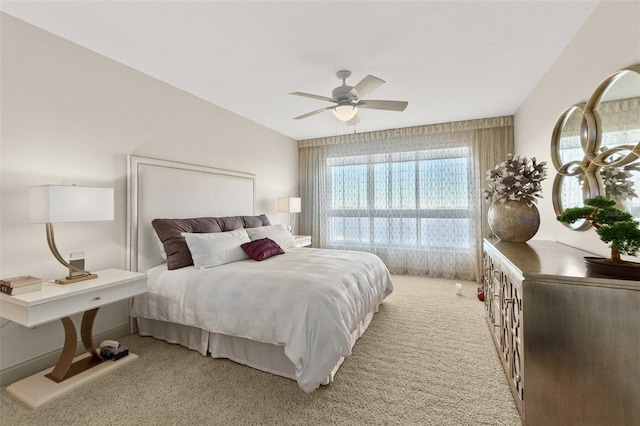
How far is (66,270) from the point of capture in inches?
90.5

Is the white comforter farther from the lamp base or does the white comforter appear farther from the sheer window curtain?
the sheer window curtain

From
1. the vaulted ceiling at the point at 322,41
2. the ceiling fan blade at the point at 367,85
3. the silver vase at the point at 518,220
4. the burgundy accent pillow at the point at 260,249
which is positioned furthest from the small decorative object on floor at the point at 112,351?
the silver vase at the point at 518,220

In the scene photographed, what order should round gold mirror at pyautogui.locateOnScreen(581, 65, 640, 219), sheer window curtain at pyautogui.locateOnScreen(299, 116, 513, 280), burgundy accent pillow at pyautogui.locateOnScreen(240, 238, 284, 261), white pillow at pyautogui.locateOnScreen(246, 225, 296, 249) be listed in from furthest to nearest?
sheer window curtain at pyautogui.locateOnScreen(299, 116, 513, 280), white pillow at pyautogui.locateOnScreen(246, 225, 296, 249), burgundy accent pillow at pyautogui.locateOnScreen(240, 238, 284, 261), round gold mirror at pyautogui.locateOnScreen(581, 65, 640, 219)

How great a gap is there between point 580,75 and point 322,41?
1.98m

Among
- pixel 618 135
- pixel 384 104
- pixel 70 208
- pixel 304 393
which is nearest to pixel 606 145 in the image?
pixel 618 135

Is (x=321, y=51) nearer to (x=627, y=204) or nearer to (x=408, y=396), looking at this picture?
(x=627, y=204)

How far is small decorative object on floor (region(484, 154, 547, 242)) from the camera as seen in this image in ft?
7.57

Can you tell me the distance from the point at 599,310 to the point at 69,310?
115 inches

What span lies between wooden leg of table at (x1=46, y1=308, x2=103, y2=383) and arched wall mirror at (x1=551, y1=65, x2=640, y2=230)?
3.53m

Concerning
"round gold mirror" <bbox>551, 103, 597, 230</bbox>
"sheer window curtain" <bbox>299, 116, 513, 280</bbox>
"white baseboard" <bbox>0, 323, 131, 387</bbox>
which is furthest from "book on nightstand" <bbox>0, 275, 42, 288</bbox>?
"sheer window curtain" <bbox>299, 116, 513, 280</bbox>

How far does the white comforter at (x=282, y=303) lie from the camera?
180 centimetres

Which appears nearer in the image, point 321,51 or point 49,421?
point 49,421

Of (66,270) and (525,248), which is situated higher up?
(525,248)

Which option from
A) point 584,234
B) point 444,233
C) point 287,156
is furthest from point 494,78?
point 287,156
